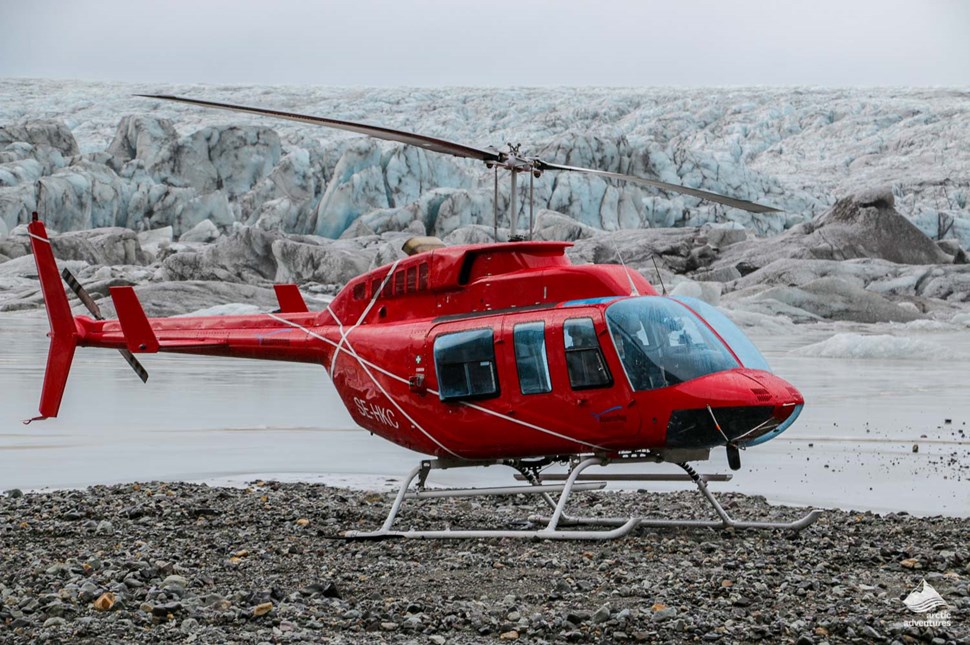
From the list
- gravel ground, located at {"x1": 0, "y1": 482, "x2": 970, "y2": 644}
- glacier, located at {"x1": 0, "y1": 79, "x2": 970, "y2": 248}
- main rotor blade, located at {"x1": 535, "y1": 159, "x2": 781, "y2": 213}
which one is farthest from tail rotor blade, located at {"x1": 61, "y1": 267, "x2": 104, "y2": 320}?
glacier, located at {"x1": 0, "y1": 79, "x2": 970, "y2": 248}

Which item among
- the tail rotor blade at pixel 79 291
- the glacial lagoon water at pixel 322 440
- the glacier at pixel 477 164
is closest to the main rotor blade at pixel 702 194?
the glacial lagoon water at pixel 322 440

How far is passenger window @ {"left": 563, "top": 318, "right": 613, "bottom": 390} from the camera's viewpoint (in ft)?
20.0

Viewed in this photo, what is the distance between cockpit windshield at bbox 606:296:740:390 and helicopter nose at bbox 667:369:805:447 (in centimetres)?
10

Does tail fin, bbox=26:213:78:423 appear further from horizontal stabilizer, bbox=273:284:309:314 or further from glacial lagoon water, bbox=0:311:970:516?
horizontal stabilizer, bbox=273:284:309:314

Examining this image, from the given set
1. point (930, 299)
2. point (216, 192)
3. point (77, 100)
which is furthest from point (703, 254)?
point (77, 100)

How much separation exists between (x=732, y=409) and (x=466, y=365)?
1.64 meters

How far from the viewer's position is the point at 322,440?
1159cm

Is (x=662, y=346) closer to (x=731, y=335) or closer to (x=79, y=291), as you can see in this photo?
(x=731, y=335)

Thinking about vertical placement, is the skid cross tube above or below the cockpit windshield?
below

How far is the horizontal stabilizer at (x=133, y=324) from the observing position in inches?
310

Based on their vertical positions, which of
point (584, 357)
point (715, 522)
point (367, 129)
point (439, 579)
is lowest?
point (715, 522)

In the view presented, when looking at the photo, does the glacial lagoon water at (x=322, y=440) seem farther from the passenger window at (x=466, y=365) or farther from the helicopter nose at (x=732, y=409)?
the passenger window at (x=466, y=365)

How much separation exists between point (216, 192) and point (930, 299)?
31.7m

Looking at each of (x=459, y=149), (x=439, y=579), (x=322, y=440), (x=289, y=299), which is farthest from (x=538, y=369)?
(x=322, y=440)
